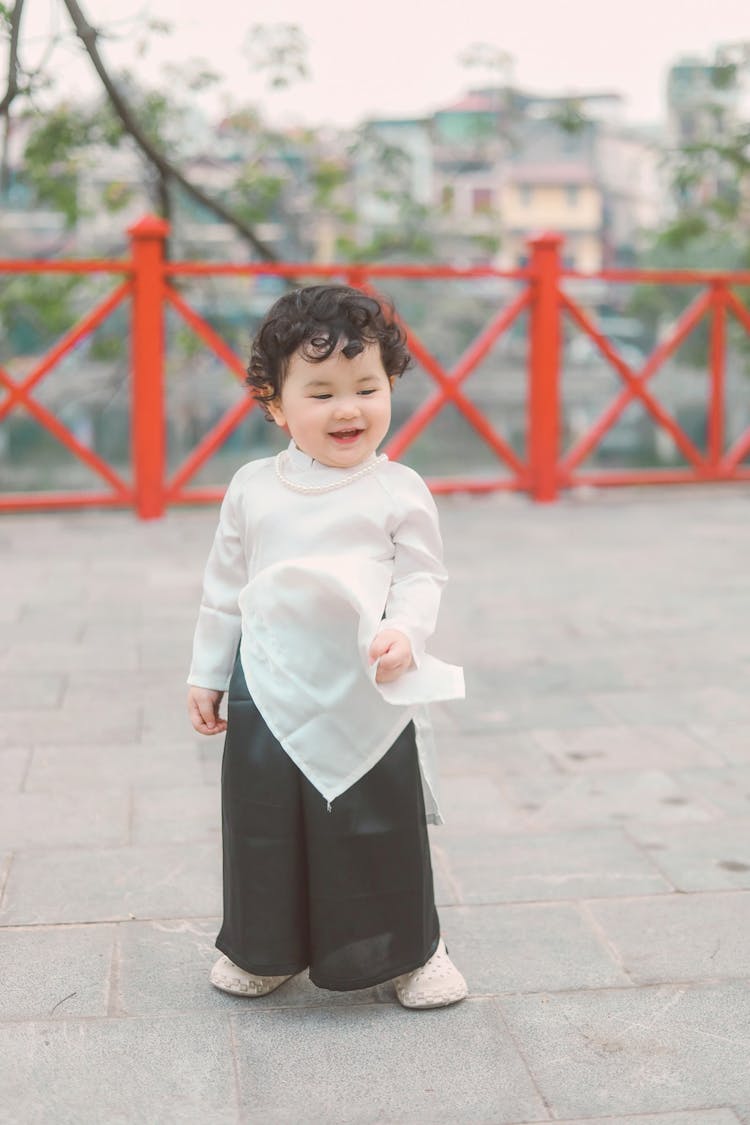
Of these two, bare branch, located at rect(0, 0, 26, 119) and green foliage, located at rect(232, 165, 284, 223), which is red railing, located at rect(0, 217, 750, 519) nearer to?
bare branch, located at rect(0, 0, 26, 119)

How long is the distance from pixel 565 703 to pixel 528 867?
1154 mm

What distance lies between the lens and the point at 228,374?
Answer: 313 inches

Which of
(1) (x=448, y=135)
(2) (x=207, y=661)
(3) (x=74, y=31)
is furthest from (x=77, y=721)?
(1) (x=448, y=135)

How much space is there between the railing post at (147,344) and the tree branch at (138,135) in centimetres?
108

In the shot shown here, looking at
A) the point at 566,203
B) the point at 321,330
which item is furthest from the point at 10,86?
the point at 566,203

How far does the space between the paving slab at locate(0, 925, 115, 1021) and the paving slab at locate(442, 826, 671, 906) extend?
25.2 inches

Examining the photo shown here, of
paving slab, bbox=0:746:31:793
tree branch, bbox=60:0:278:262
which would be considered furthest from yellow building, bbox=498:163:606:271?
paving slab, bbox=0:746:31:793

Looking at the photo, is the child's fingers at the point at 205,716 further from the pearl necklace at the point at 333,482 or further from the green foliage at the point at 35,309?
the green foliage at the point at 35,309

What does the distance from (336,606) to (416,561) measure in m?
0.14

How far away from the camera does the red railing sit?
6.51 metres

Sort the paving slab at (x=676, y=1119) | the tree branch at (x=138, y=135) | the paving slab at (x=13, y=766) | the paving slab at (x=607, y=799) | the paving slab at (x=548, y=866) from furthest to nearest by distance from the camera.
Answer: the tree branch at (x=138, y=135)
the paving slab at (x=13, y=766)
the paving slab at (x=607, y=799)
the paving slab at (x=548, y=866)
the paving slab at (x=676, y=1119)

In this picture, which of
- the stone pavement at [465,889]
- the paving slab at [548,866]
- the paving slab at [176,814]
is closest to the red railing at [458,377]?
the stone pavement at [465,889]

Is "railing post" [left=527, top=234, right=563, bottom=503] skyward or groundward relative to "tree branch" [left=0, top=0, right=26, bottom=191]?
groundward

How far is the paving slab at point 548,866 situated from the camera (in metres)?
2.56
